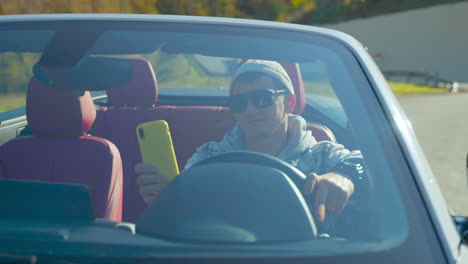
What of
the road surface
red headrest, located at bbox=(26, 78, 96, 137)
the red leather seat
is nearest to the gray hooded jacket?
the red leather seat

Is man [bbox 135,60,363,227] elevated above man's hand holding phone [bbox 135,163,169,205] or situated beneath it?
elevated above

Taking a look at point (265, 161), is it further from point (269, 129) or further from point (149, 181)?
point (149, 181)

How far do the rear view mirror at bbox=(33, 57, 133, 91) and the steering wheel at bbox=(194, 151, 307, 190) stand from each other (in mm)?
543

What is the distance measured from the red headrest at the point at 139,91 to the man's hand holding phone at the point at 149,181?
0.78 m

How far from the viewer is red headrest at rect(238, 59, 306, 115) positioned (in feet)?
6.88

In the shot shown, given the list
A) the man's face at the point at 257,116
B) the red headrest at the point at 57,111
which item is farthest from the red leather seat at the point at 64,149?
the man's face at the point at 257,116

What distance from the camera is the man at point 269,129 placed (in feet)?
6.76

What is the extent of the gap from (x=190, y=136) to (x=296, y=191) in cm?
138

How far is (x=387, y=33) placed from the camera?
51188 mm

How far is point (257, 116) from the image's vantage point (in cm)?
219

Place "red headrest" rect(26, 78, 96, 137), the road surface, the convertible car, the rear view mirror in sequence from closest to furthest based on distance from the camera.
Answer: the convertible car < the rear view mirror < "red headrest" rect(26, 78, 96, 137) < the road surface

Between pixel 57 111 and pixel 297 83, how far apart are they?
91 centimetres

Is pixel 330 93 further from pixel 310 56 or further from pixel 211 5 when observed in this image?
pixel 211 5

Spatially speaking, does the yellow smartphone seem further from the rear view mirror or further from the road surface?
the road surface
